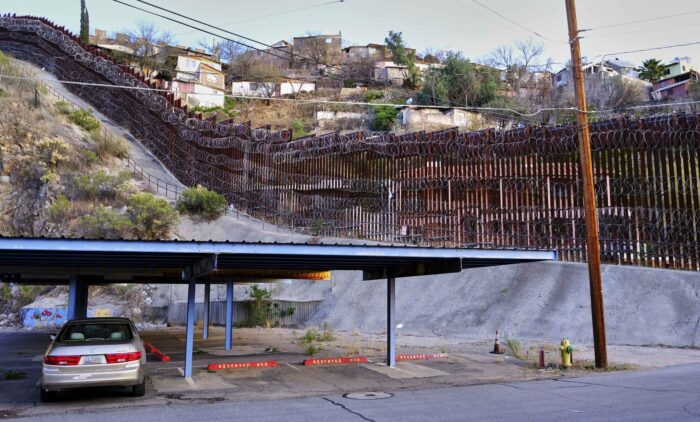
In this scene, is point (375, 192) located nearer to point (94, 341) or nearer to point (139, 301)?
point (139, 301)

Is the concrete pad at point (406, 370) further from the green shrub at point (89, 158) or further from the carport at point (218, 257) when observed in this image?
the green shrub at point (89, 158)

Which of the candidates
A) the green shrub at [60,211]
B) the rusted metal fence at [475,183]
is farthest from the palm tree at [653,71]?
the green shrub at [60,211]

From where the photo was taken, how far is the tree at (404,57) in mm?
74312

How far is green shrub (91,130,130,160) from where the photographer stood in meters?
46.2

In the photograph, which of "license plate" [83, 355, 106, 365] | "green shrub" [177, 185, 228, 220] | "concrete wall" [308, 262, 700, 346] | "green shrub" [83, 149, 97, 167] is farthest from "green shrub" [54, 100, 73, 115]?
"license plate" [83, 355, 106, 365]

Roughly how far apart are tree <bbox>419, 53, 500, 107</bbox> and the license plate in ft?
182

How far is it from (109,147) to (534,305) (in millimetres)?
38324

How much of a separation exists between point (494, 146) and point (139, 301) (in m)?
22.3

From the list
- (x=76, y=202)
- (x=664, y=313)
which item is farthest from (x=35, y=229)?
(x=664, y=313)

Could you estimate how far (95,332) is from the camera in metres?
10.6

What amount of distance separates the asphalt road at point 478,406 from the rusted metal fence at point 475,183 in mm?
8828

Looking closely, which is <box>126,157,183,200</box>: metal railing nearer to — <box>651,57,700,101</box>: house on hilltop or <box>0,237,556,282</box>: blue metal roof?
<box>0,237,556,282</box>: blue metal roof

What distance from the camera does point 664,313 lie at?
1712 centimetres

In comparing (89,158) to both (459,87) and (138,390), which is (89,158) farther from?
(459,87)
